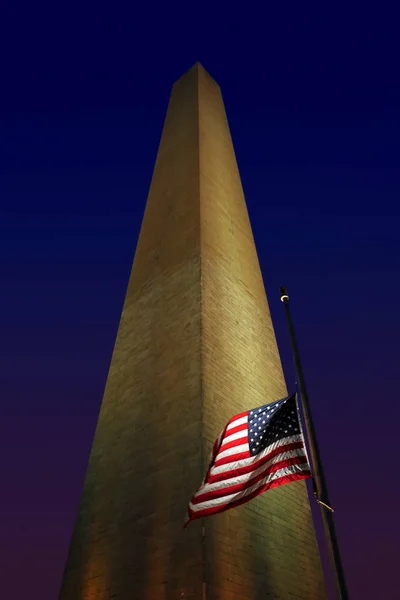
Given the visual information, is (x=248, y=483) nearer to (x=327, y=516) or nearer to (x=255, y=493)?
(x=255, y=493)

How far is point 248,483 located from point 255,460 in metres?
0.33

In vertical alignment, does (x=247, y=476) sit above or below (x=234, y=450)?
below

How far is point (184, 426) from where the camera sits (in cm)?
1081

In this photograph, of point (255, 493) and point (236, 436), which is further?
point (236, 436)

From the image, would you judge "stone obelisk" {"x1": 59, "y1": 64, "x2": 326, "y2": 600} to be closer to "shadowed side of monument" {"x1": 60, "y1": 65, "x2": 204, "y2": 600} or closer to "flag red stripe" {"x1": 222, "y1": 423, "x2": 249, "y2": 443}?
"shadowed side of monument" {"x1": 60, "y1": 65, "x2": 204, "y2": 600}

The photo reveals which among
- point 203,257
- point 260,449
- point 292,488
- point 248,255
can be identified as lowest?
point 260,449

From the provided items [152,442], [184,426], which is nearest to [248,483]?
[184,426]

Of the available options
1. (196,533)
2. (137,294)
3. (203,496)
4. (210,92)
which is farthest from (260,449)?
(210,92)

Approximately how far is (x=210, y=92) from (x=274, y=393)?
15869 mm

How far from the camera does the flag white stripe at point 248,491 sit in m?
6.90

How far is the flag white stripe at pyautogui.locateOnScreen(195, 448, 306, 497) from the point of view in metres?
6.97

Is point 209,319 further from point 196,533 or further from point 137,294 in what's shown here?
point 196,533

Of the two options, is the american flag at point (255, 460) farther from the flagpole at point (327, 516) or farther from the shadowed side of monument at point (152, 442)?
the shadowed side of monument at point (152, 442)

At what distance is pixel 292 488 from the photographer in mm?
12523
